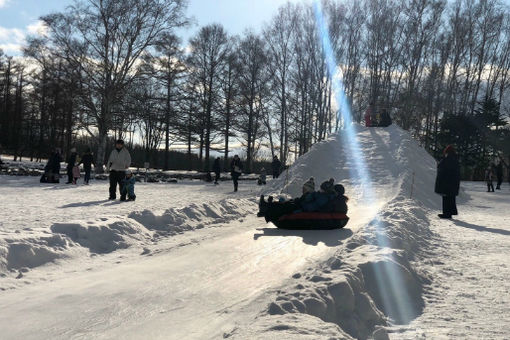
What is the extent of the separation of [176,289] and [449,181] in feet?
31.0

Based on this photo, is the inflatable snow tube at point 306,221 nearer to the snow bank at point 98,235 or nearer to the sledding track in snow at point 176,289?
the sledding track in snow at point 176,289

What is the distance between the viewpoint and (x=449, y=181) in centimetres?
1162

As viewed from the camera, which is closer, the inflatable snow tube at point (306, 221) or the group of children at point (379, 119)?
the inflatable snow tube at point (306, 221)

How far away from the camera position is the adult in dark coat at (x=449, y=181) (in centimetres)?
1160

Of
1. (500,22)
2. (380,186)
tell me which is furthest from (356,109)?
(380,186)

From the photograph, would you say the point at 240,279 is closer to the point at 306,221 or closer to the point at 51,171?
the point at 306,221

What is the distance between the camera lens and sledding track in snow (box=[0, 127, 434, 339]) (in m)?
3.39

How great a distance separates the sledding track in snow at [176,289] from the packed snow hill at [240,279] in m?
0.02

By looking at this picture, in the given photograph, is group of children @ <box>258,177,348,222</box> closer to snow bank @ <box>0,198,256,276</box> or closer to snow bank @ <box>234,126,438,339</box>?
snow bank @ <box>234,126,438,339</box>

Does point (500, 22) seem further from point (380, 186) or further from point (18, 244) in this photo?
point (18, 244)

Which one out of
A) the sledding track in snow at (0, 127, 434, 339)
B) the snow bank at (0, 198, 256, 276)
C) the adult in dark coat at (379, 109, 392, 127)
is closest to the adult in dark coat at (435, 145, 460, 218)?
the sledding track in snow at (0, 127, 434, 339)

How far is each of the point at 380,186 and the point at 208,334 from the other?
583 inches

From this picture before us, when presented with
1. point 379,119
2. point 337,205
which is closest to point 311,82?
point 379,119

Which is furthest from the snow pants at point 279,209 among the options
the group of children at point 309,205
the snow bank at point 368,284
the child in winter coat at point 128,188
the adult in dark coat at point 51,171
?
the adult in dark coat at point 51,171
